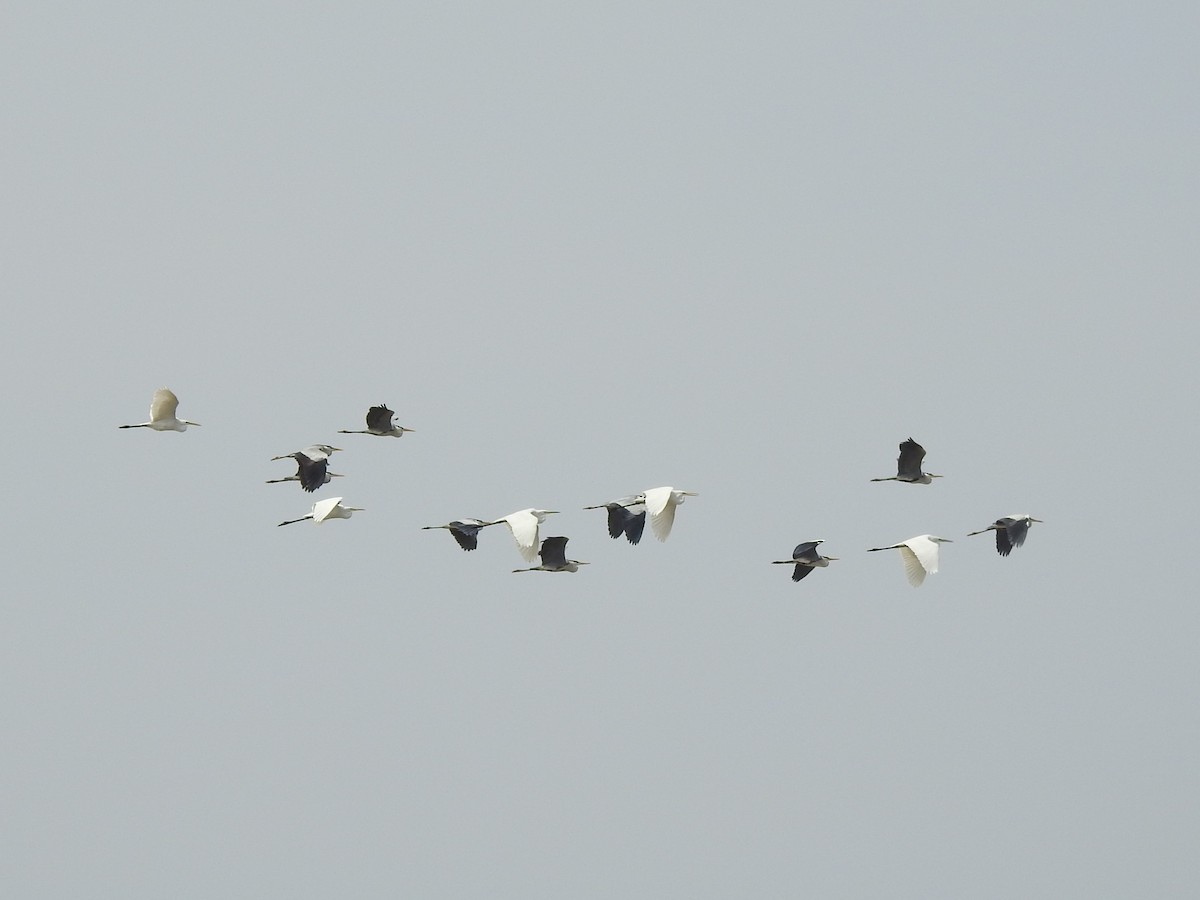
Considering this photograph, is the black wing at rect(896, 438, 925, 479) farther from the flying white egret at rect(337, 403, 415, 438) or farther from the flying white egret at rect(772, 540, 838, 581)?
the flying white egret at rect(337, 403, 415, 438)

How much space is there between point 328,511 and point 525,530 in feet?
17.0

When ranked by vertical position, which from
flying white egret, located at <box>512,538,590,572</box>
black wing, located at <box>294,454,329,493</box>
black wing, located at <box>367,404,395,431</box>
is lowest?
flying white egret, located at <box>512,538,590,572</box>

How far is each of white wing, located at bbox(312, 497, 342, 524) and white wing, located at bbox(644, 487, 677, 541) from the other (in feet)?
25.9

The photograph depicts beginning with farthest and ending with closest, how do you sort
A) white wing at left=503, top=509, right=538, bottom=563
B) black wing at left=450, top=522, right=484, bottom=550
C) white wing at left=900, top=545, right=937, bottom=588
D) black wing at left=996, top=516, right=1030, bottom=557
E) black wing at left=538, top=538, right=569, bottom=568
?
black wing at left=538, top=538, right=569, bottom=568
black wing at left=996, top=516, right=1030, bottom=557
black wing at left=450, top=522, right=484, bottom=550
white wing at left=503, top=509, right=538, bottom=563
white wing at left=900, top=545, right=937, bottom=588

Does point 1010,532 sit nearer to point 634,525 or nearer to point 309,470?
point 634,525

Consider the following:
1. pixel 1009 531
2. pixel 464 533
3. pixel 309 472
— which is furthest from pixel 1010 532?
pixel 309 472

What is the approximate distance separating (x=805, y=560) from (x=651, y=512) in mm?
6949

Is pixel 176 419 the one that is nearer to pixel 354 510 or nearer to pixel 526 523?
pixel 354 510

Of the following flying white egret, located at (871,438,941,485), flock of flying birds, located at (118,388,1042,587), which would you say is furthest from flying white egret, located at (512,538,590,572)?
flying white egret, located at (871,438,941,485)

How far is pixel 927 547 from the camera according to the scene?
44719 millimetres

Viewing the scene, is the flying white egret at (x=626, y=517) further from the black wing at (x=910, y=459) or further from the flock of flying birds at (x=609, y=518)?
Result: the black wing at (x=910, y=459)

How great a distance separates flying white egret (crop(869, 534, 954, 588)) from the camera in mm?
43531

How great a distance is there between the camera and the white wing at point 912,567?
43344mm

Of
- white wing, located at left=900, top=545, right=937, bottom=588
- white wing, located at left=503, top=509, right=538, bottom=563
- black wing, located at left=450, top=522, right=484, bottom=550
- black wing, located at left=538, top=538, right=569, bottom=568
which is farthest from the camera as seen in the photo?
black wing, located at left=538, top=538, right=569, bottom=568
